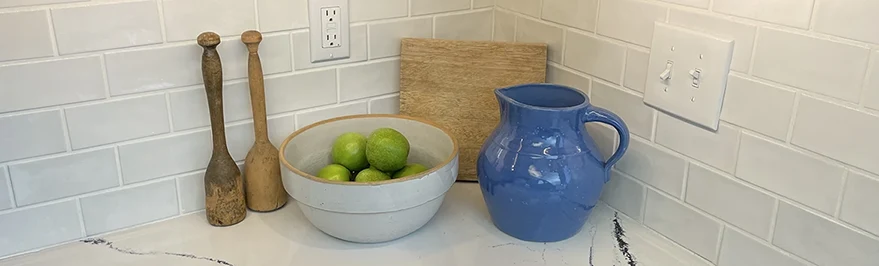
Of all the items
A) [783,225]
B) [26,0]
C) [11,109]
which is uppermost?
[26,0]

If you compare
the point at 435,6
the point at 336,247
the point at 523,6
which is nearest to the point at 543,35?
the point at 523,6

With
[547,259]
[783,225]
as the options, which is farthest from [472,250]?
[783,225]

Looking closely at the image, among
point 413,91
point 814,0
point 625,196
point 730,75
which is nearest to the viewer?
point 814,0

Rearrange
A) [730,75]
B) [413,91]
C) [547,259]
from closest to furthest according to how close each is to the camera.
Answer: [730,75] → [547,259] → [413,91]

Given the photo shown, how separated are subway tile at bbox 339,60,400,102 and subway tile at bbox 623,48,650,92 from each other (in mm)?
429

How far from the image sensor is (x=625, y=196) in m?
1.19

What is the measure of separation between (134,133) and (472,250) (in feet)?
1.85

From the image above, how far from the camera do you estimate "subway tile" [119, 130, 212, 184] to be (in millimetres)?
1111

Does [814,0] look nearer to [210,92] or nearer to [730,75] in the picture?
[730,75]

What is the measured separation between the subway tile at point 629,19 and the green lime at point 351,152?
17.5 inches

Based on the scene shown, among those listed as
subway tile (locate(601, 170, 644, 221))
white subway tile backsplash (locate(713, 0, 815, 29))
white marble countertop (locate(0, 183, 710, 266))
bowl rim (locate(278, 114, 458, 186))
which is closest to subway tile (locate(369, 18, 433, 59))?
bowl rim (locate(278, 114, 458, 186))

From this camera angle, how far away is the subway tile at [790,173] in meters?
0.87

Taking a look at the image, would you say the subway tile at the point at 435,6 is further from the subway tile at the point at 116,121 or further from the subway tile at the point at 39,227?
the subway tile at the point at 39,227

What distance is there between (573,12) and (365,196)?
50 centimetres
